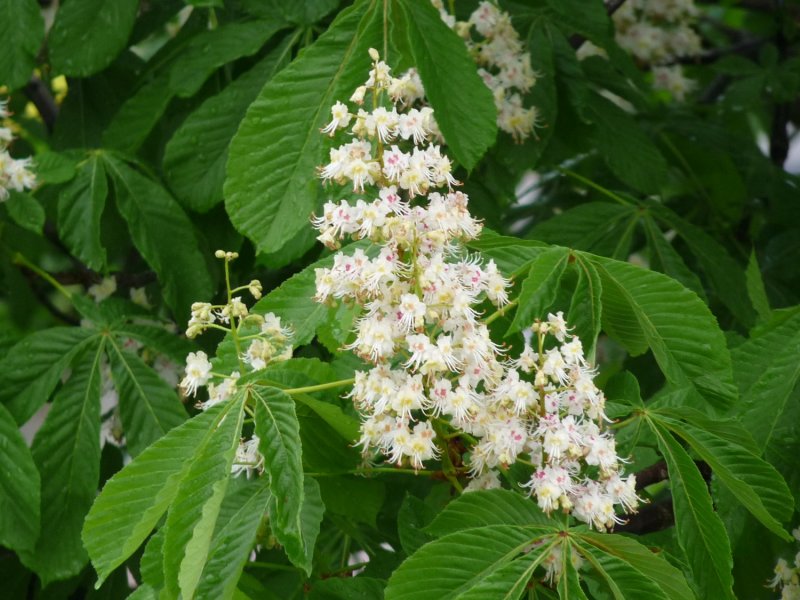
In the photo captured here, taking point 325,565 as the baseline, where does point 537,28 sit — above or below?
above

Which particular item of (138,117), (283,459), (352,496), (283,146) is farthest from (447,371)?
(138,117)

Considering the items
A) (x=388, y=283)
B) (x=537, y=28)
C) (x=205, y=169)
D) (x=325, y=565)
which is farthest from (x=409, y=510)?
(x=537, y=28)

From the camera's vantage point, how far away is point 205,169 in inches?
93.6

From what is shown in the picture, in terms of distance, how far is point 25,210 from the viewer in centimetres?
233

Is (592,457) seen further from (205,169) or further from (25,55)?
(25,55)

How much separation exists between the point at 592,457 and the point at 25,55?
1.53 meters

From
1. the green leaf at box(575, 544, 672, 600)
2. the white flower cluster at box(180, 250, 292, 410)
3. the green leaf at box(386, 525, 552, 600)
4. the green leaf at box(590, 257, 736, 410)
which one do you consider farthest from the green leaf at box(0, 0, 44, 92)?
the green leaf at box(575, 544, 672, 600)

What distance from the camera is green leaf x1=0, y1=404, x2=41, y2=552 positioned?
205 centimetres

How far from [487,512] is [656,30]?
230 cm

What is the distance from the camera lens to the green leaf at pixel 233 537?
142 centimetres

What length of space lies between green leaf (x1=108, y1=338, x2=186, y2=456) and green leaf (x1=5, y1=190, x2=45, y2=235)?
0.30m

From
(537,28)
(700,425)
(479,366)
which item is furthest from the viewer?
(537,28)

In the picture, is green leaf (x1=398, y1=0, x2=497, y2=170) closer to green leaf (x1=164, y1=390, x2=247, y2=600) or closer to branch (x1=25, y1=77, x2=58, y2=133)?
green leaf (x1=164, y1=390, x2=247, y2=600)

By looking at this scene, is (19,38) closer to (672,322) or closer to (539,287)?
(539,287)
